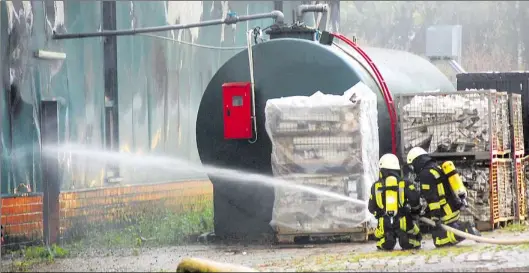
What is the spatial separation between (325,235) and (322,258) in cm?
170

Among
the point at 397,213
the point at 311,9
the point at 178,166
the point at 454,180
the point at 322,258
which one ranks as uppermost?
the point at 311,9

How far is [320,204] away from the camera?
16453mm

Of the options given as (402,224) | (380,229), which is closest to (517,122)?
(402,224)

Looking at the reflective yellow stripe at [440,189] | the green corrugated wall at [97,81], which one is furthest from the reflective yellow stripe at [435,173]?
the green corrugated wall at [97,81]

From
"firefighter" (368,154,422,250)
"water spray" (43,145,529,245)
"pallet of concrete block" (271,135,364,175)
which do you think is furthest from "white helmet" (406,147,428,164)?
"water spray" (43,145,529,245)

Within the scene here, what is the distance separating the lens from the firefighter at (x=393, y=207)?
15.6m

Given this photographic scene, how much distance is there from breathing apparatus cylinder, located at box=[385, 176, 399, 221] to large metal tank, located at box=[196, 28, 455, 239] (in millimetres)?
1870

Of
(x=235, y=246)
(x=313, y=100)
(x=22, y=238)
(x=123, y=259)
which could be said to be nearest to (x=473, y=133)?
(x=313, y=100)

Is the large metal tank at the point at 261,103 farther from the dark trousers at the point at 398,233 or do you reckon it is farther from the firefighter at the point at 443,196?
the dark trousers at the point at 398,233

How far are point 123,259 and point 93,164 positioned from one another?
297 cm

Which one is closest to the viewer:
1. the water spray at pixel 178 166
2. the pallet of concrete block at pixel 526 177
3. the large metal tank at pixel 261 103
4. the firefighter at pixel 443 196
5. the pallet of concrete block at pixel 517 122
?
the firefighter at pixel 443 196

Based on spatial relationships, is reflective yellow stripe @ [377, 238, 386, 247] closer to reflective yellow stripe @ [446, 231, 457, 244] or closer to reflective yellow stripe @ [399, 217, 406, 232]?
reflective yellow stripe @ [399, 217, 406, 232]

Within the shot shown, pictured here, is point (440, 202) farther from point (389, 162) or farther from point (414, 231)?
point (389, 162)

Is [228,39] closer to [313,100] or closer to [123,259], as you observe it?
[313,100]
